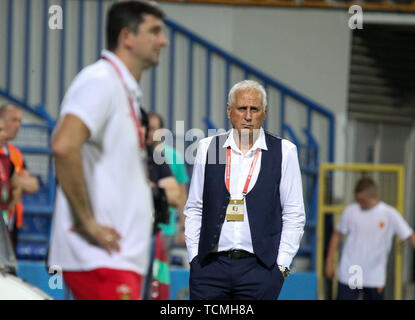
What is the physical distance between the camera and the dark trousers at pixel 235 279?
6.36 metres

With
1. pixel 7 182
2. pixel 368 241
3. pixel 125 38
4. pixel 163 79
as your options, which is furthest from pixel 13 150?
pixel 125 38

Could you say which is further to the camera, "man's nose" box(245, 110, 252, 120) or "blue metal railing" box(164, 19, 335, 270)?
"blue metal railing" box(164, 19, 335, 270)

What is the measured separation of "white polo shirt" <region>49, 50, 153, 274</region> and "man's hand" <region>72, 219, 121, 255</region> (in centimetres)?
2

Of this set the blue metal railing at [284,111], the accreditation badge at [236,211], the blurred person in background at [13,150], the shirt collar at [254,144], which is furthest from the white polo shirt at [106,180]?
the blue metal railing at [284,111]

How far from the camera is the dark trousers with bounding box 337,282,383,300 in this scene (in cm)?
1209

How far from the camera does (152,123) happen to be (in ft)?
33.0

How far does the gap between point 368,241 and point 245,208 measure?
242 inches

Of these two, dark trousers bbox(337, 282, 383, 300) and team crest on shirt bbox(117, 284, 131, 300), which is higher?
team crest on shirt bbox(117, 284, 131, 300)

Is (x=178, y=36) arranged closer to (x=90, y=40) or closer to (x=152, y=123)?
(x=90, y=40)

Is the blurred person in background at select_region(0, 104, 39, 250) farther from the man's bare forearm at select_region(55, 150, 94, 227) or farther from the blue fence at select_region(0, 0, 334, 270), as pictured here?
the man's bare forearm at select_region(55, 150, 94, 227)

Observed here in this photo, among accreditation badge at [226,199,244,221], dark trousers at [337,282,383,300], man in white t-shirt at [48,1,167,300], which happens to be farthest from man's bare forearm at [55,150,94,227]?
dark trousers at [337,282,383,300]

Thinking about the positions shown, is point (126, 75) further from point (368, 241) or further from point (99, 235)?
point (368, 241)
